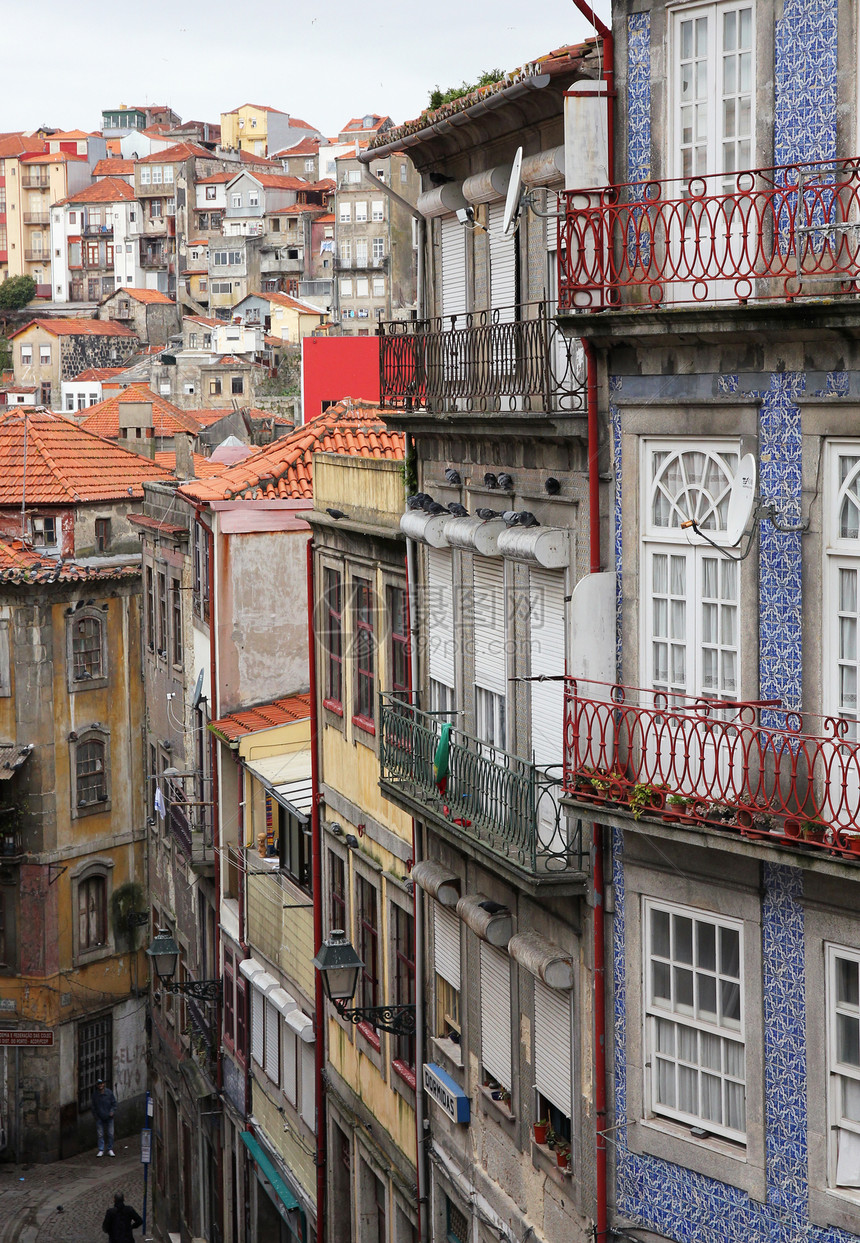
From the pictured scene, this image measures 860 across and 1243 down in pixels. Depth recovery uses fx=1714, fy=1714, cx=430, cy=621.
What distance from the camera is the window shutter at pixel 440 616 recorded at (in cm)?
1580

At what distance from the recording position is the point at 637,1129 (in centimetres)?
1221

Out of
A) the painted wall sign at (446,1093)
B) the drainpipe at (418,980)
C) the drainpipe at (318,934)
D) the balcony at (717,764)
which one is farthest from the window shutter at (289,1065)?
the balcony at (717,764)

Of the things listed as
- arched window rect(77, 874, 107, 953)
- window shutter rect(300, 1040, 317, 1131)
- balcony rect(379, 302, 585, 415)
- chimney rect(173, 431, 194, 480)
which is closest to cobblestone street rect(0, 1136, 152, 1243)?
arched window rect(77, 874, 107, 953)

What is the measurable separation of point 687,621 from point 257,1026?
1474 centimetres

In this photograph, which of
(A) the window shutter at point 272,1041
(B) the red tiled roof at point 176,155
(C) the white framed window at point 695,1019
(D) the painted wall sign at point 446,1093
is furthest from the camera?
(B) the red tiled roof at point 176,155

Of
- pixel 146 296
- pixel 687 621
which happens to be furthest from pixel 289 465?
pixel 146 296

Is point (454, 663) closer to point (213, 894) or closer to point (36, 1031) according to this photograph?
Result: point (213, 894)

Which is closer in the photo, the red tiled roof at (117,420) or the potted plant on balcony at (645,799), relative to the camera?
the potted plant on balcony at (645,799)

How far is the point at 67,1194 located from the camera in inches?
1316

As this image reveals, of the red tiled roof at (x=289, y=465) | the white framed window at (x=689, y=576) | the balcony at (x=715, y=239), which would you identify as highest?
the balcony at (x=715, y=239)

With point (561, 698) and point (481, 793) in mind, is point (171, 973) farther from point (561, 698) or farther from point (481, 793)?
point (561, 698)

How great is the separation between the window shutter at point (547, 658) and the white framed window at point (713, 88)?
3.46 metres

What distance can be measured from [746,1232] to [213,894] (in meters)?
17.1

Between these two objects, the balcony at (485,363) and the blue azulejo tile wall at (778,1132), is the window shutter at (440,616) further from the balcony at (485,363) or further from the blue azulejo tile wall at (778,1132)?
the blue azulejo tile wall at (778,1132)
